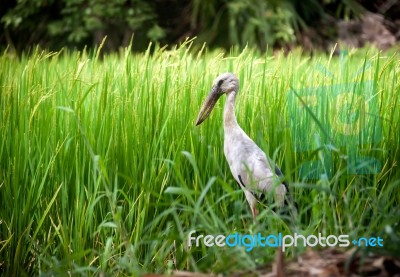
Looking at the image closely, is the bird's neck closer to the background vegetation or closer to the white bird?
the white bird

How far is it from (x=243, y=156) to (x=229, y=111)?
117mm

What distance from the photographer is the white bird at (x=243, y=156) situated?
62.2 inches

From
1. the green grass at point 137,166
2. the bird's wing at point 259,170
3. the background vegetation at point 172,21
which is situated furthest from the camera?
the background vegetation at point 172,21

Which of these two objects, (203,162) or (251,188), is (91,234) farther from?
(251,188)

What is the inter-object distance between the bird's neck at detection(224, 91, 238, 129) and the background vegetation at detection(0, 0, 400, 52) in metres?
3.71

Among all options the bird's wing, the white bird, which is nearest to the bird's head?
the white bird

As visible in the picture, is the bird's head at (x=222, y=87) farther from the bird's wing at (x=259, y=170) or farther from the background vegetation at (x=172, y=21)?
the background vegetation at (x=172, y=21)

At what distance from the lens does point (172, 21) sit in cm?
639

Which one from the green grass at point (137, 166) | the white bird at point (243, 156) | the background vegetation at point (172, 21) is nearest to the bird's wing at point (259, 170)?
the white bird at point (243, 156)

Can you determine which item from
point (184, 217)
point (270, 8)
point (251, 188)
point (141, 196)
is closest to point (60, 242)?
point (141, 196)

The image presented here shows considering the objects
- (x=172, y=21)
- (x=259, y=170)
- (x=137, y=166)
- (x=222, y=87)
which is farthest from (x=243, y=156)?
(x=172, y=21)

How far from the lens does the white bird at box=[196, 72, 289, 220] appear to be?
1.58 meters

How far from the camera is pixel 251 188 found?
158cm

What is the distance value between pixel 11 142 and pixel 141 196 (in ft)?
1.73
